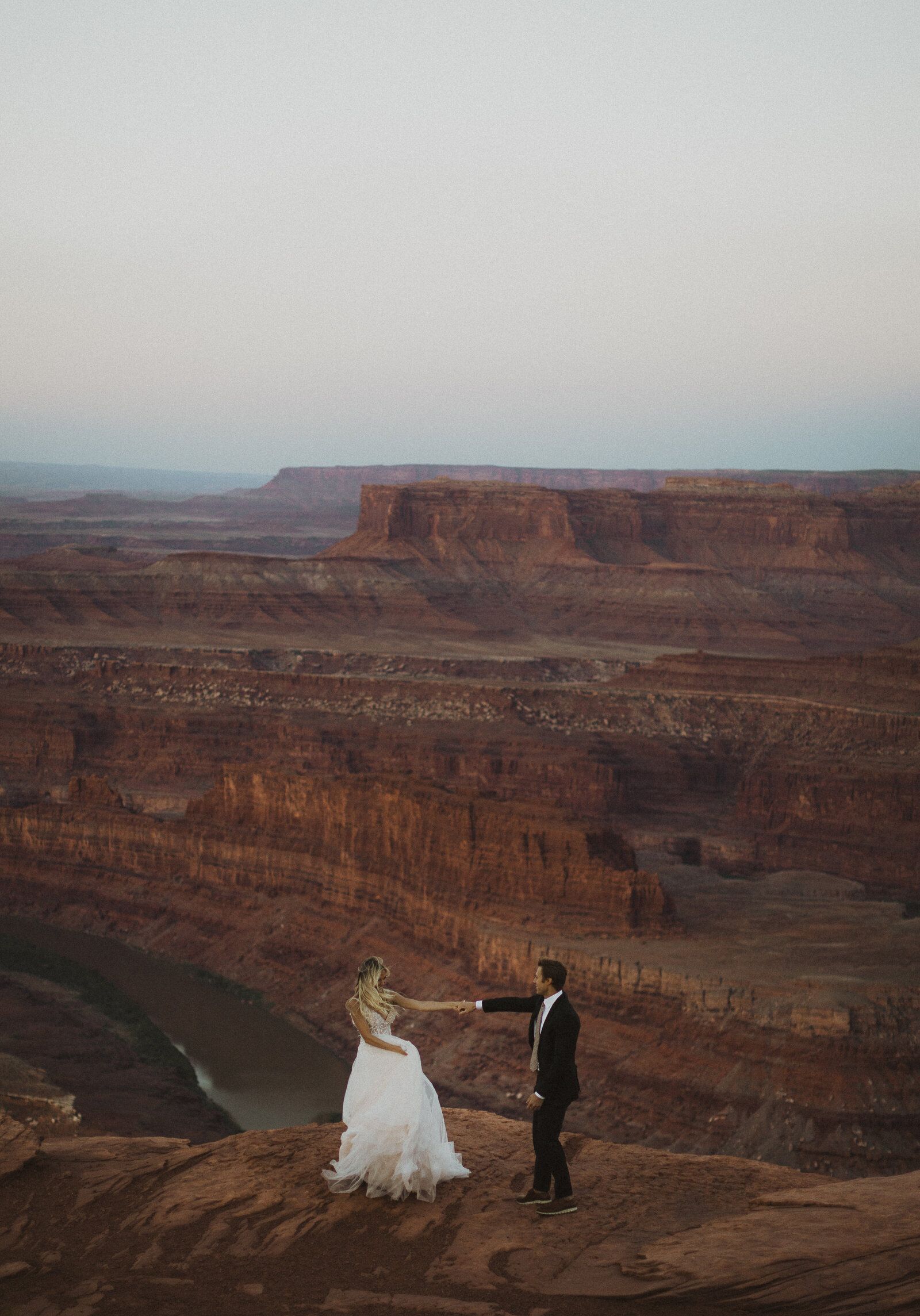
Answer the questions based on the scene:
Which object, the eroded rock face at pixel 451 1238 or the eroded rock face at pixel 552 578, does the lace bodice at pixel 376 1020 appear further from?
the eroded rock face at pixel 552 578

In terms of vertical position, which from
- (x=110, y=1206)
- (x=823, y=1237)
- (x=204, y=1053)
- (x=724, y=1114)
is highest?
(x=823, y=1237)

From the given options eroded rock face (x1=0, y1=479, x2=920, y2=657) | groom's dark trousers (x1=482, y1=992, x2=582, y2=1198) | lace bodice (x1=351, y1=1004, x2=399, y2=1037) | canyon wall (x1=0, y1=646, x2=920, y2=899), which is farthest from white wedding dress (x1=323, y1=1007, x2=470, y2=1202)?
eroded rock face (x1=0, y1=479, x2=920, y2=657)

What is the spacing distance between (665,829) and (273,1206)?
56121 millimetres

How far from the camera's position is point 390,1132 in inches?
489

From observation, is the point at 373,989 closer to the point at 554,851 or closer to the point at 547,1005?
the point at 547,1005

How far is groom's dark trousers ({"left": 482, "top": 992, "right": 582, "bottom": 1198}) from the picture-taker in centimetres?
1225

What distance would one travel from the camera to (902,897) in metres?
57.0

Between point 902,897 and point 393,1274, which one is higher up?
point 393,1274

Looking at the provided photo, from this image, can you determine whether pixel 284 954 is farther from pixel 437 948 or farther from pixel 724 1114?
pixel 724 1114

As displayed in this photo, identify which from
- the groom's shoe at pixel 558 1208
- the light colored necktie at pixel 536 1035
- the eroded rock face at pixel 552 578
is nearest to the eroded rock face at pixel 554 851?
the groom's shoe at pixel 558 1208

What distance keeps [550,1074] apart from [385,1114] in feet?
5.20

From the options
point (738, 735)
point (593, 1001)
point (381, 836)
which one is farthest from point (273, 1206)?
point (738, 735)

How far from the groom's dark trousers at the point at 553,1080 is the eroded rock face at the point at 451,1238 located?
1.46 feet

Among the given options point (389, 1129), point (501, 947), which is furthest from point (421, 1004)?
point (501, 947)
